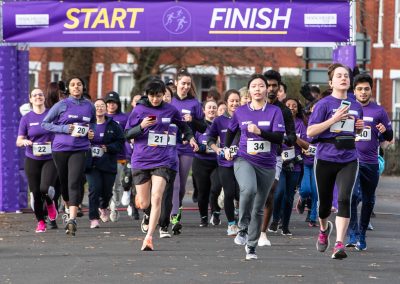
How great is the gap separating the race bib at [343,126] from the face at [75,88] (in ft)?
14.1

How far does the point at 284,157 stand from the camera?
54.1ft

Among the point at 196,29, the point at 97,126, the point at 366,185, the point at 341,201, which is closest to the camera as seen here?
the point at 341,201

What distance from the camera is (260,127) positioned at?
13.5 metres

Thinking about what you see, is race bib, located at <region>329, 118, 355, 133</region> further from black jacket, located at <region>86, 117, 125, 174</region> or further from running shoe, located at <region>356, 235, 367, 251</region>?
black jacket, located at <region>86, 117, 125, 174</region>

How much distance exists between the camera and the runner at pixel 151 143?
14.8m

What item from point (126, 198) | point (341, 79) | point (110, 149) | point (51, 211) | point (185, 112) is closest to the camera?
point (341, 79)

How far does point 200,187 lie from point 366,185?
149 inches

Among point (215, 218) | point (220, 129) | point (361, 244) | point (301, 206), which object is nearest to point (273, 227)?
point (220, 129)

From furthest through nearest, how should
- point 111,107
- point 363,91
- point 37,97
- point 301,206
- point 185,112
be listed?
point 301,206 < point 111,107 < point 37,97 < point 185,112 < point 363,91

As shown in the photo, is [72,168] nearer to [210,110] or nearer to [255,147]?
→ [210,110]

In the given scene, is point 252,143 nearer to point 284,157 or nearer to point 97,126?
point 284,157

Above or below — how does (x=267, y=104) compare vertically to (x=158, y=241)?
above

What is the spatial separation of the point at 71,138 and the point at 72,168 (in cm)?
37

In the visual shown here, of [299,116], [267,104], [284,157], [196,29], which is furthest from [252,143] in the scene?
[196,29]
